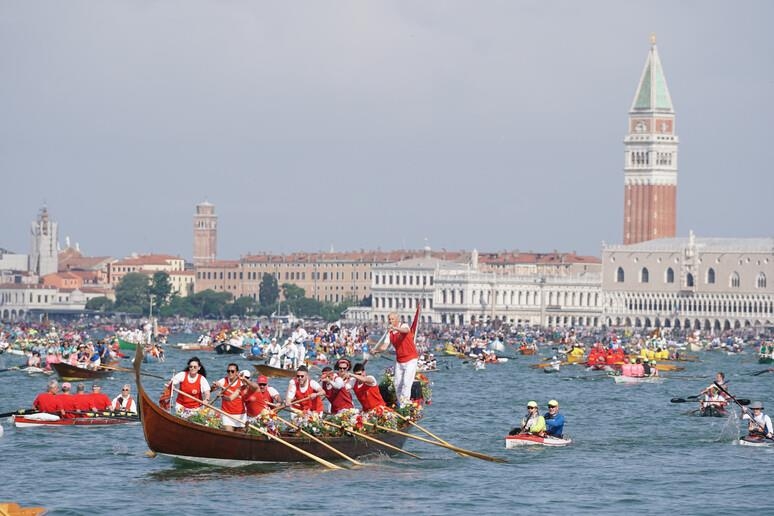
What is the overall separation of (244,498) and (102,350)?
117 feet

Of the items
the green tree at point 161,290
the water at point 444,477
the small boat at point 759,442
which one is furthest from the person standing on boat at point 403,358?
the green tree at point 161,290

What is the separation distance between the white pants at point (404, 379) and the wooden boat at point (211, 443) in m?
2.07

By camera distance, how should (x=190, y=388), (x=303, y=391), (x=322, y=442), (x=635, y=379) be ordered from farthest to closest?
(x=635, y=379), (x=322, y=442), (x=303, y=391), (x=190, y=388)

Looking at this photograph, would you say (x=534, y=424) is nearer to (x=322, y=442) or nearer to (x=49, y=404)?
(x=322, y=442)

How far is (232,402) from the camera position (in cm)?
2917

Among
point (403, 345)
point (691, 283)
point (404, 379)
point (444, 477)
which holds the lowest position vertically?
point (444, 477)

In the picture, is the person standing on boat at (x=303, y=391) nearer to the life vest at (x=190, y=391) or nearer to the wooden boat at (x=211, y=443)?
the wooden boat at (x=211, y=443)

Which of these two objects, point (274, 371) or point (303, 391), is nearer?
point (303, 391)

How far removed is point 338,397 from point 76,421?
8484 millimetres

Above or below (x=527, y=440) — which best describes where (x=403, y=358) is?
above

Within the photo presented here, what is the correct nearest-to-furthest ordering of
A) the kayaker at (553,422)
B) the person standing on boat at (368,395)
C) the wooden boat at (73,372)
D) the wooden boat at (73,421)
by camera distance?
the person standing on boat at (368,395) → the kayaker at (553,422) → the wooden boat at (73,421) → the wooden boat at (73,372)

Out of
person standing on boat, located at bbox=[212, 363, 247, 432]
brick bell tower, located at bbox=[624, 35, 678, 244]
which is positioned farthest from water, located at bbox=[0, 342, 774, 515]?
brick bell tower, located at bbox=[624, 35, 678, 244]

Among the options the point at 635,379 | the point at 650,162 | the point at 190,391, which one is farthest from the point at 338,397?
the point at 650,162

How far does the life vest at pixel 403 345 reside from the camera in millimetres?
31516
